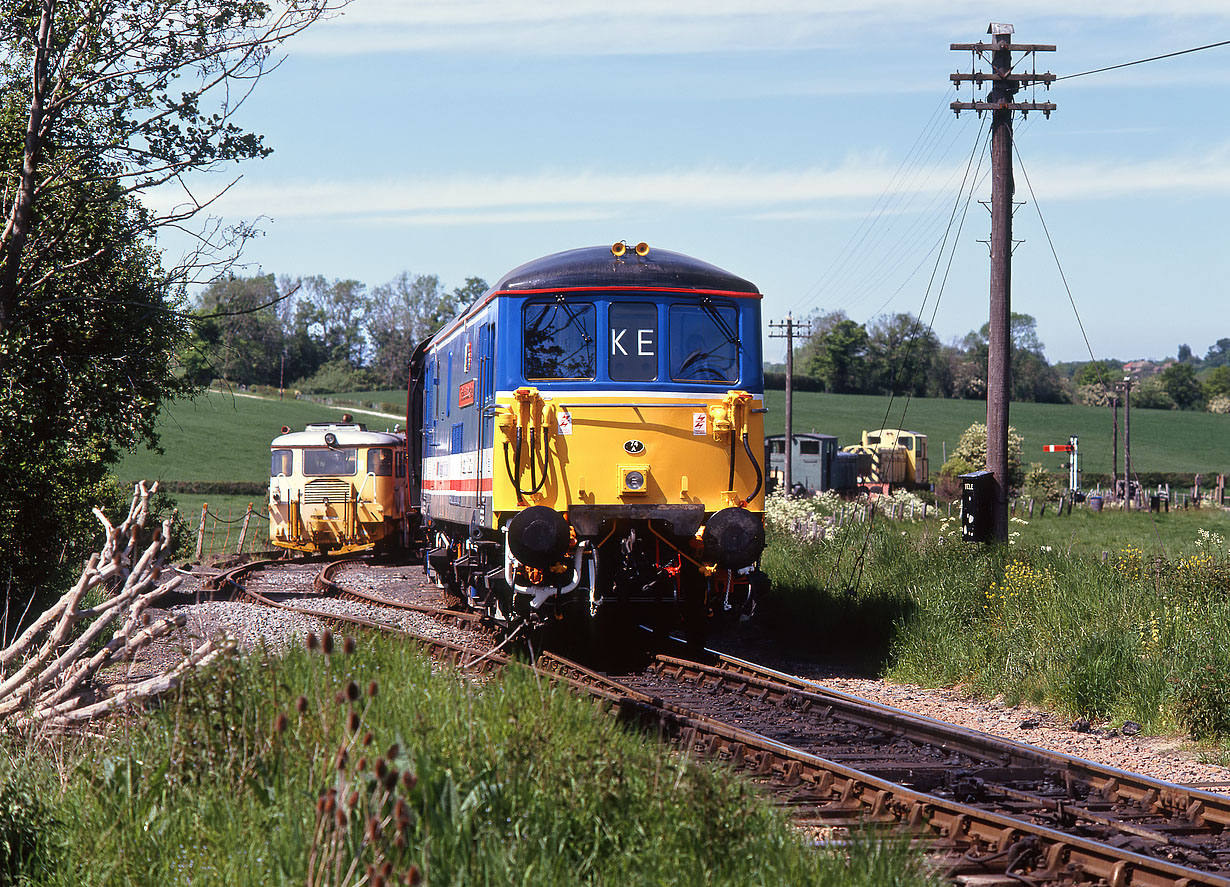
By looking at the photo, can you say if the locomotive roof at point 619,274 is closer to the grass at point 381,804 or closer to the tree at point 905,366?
the grass at point 381,804

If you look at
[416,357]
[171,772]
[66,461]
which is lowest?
[171,772]

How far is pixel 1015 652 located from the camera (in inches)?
440

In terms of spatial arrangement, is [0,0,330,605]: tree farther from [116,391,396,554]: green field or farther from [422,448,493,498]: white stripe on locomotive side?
[116,391,396,554]: green field

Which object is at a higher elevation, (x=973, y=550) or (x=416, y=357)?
(x=416, y=357)

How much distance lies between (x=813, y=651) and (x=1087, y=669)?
376 centimetres

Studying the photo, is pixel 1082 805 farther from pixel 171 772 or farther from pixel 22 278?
Result: pixel 22 278

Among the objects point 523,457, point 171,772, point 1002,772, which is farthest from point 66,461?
point 1002,772

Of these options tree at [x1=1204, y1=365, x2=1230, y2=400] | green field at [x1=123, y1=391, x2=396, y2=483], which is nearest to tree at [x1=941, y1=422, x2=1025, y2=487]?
green field at [x1=123, y1=391, x2=396, y2=483]

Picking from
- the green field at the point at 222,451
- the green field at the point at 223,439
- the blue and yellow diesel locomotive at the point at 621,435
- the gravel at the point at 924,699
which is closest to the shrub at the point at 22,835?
the gravel at the point at 924,699

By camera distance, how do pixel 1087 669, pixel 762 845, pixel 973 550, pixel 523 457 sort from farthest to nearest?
pixel 973 550
pixel 523 457
pixel 1087 669
pixel 762 845

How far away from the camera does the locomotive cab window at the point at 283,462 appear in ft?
81.8

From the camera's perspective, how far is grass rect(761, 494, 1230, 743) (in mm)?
9758

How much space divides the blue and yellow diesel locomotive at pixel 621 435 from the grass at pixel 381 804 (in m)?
5.04

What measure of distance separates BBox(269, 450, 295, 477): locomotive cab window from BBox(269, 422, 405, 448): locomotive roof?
6.7 inches
